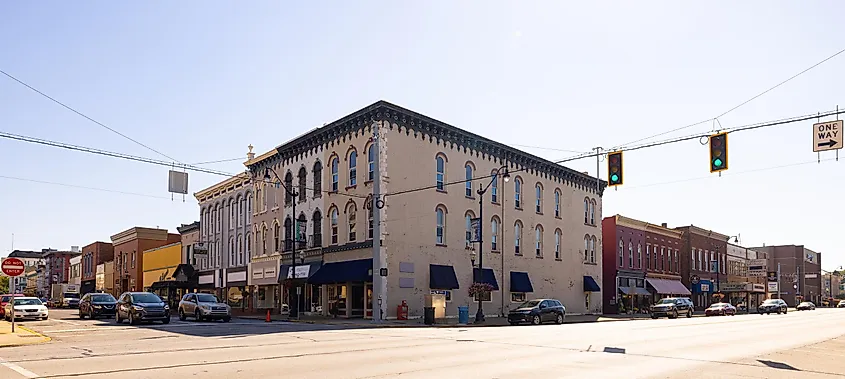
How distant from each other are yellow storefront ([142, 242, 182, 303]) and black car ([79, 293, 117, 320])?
27.2 meters

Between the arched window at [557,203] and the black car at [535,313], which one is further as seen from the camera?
the arched window at [557,203]

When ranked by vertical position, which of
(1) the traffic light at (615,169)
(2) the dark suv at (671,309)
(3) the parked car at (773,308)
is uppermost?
(1) the traffic light at (615,169)

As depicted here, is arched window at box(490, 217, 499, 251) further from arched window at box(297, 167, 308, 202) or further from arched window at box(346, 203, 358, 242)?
arched window at box(297, 167, 308, 202)

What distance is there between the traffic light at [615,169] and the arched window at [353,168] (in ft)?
69.0

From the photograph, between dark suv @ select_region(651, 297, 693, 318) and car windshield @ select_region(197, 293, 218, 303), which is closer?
car windshield @ select_region(197, 293, 218, 303)

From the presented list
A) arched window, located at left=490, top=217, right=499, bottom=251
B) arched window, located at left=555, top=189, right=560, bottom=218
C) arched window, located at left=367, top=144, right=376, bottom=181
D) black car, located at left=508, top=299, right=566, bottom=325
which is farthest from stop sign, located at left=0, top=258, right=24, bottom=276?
arched window, located at left=555, top=189, right=560, bottom=218

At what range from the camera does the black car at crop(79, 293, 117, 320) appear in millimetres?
39562

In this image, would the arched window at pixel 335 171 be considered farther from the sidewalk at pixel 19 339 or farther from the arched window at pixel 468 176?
the sidewalk at pixel 19 339

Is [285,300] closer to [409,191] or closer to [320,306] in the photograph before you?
[320,306]

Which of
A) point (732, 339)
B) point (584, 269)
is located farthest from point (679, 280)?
point (732, 339)

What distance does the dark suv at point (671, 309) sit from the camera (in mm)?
51688

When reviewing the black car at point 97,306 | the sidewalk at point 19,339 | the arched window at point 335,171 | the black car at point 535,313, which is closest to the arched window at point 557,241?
the black car at point 535,313

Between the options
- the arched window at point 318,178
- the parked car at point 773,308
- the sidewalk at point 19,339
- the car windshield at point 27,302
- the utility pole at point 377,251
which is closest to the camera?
the sidewalk at point 19,339

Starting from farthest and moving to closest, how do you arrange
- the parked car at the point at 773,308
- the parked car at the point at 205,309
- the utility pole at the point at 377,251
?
the parked car at the point at 773,308
the utility pole at the point at 377,251
the parked car at the point at 205,309
